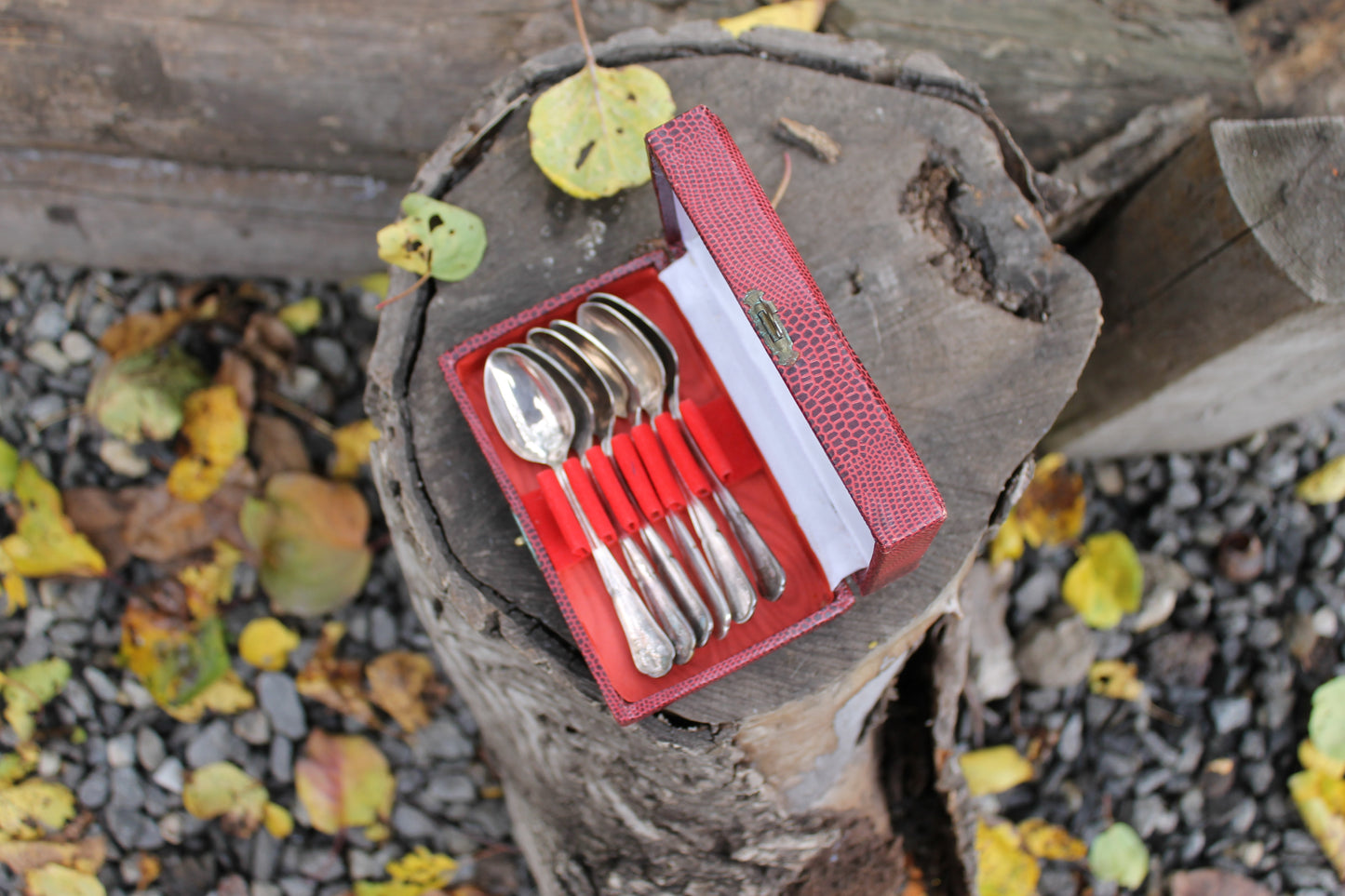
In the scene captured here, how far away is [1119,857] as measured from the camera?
231 cm

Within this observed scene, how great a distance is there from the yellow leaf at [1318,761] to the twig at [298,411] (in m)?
2.79

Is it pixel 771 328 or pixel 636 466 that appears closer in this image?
pixel 771 328

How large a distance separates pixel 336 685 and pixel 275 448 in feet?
2.20

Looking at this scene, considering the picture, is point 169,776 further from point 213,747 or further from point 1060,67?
point 1060,67

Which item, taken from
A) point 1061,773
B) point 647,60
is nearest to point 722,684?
point 647,60

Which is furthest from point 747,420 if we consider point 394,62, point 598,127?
point 394,62

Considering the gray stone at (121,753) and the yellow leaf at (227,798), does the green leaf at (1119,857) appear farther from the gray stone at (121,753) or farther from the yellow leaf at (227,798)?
the gray stone at (121,753)

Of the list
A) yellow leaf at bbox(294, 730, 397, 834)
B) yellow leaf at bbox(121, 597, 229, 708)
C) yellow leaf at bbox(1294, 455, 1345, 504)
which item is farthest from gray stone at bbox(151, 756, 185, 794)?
yellow leaf at bbox(1294, 455, 1345, 504)

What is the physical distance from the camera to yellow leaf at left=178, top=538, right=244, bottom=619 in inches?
92.6

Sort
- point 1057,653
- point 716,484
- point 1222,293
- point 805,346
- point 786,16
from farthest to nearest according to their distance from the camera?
point 1057,653
point 786,16
point 1222,293
point 716,484
point 805,346

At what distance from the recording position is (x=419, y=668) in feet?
7.83

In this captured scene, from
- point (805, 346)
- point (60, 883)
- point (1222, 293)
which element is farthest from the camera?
point (60, 883)

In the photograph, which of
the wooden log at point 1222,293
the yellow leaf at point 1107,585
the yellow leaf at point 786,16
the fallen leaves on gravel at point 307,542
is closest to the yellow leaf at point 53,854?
the fallen leaves on gravel at point 307,542

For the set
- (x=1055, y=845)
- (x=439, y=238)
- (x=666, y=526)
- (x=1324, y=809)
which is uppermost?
(x=439, y=238)
